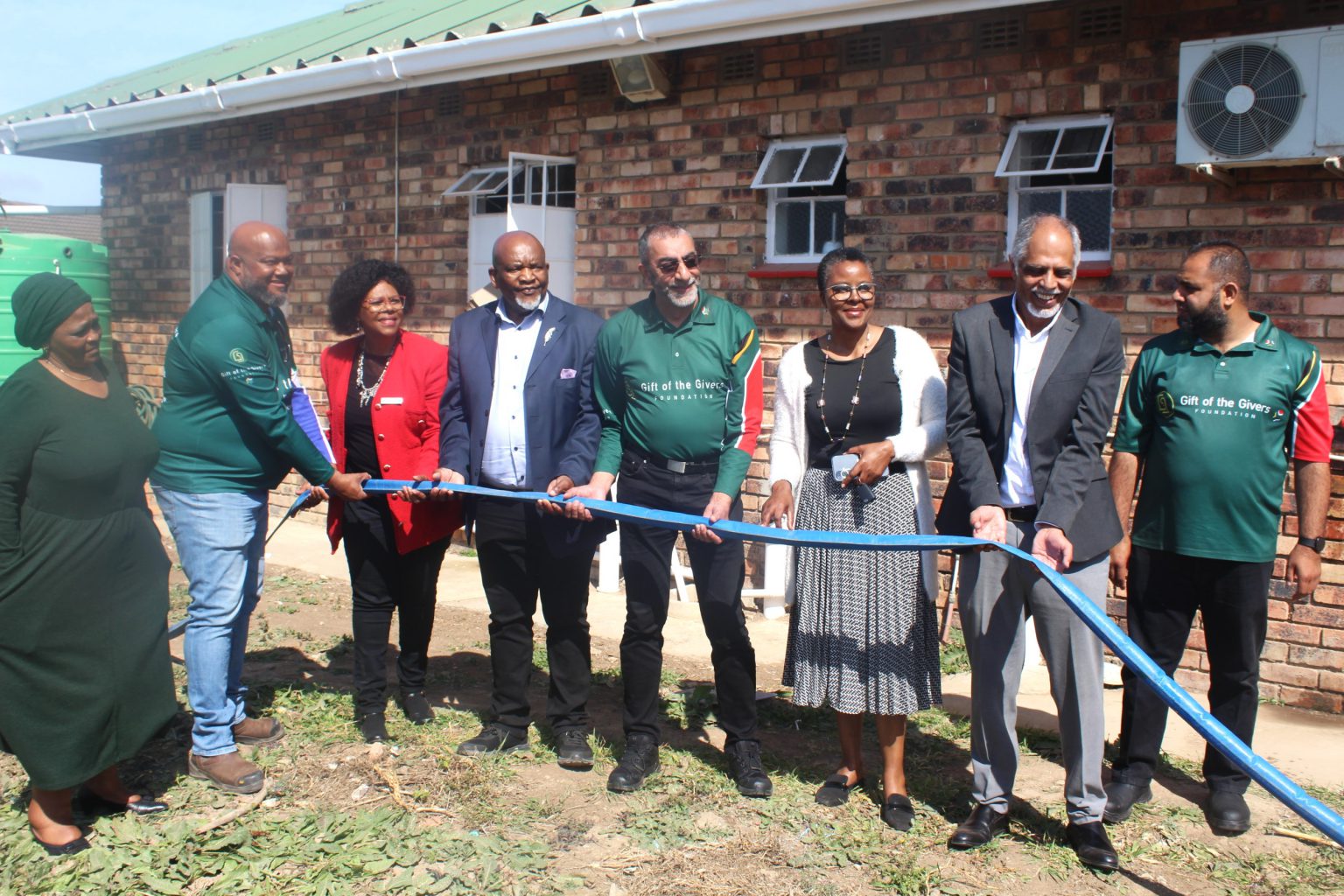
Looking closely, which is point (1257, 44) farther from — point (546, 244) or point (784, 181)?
point (546, 244)

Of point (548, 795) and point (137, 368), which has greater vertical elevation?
point (137, 368)

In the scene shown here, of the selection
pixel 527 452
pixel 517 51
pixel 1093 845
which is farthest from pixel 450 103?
pixel 1093 845

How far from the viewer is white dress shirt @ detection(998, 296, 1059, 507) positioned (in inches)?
146

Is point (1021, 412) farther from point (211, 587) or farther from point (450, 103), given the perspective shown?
point (450, 103)

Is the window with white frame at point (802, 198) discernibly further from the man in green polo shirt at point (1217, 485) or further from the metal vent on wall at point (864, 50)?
the man in green polo shirt at point (1217, 485)

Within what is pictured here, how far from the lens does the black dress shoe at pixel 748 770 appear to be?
427 cm

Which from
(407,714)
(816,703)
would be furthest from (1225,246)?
(407,714)

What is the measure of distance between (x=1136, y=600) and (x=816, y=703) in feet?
3.98

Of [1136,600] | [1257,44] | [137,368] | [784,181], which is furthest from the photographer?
[137,368]

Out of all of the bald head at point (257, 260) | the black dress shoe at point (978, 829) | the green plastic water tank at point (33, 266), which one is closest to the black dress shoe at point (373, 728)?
the bald head at point (257, 260)

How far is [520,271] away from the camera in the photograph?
178 inches

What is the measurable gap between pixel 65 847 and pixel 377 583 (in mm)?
1482

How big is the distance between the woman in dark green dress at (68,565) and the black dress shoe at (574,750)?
4.78 ft

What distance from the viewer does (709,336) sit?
14.1 feet
